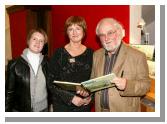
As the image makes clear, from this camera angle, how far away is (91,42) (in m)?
3.19

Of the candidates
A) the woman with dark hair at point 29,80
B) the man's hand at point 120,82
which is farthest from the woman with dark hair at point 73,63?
the man's hand at point 120,82

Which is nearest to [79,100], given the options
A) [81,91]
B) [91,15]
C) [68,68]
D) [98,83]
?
[81,91]

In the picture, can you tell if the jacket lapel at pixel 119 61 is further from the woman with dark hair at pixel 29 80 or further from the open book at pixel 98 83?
the woman with dark hair at pixel 29 80

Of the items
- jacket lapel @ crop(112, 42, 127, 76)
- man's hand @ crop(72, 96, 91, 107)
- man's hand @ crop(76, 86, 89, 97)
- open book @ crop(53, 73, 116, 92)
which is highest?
jacket lapel @ crop(112, 42, 127, 76)

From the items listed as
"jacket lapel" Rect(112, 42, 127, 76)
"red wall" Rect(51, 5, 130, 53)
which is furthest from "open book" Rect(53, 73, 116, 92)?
"red wall" Rect(51, 5, 130, 53)

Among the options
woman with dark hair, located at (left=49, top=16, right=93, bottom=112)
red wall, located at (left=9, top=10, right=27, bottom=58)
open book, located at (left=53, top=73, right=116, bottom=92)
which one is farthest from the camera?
red wall, located at (left=9, top=10, right=27, bottom=58)

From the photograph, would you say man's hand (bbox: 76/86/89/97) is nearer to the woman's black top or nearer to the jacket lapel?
the woman's black top

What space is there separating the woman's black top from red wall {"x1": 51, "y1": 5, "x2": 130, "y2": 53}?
2.33 ft

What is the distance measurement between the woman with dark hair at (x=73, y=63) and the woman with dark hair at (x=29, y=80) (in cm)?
12

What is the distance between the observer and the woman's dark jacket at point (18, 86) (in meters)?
2.19

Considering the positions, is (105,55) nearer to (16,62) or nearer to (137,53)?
(137,53)

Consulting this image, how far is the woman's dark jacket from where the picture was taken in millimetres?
2188

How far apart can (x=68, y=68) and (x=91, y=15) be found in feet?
3.91
